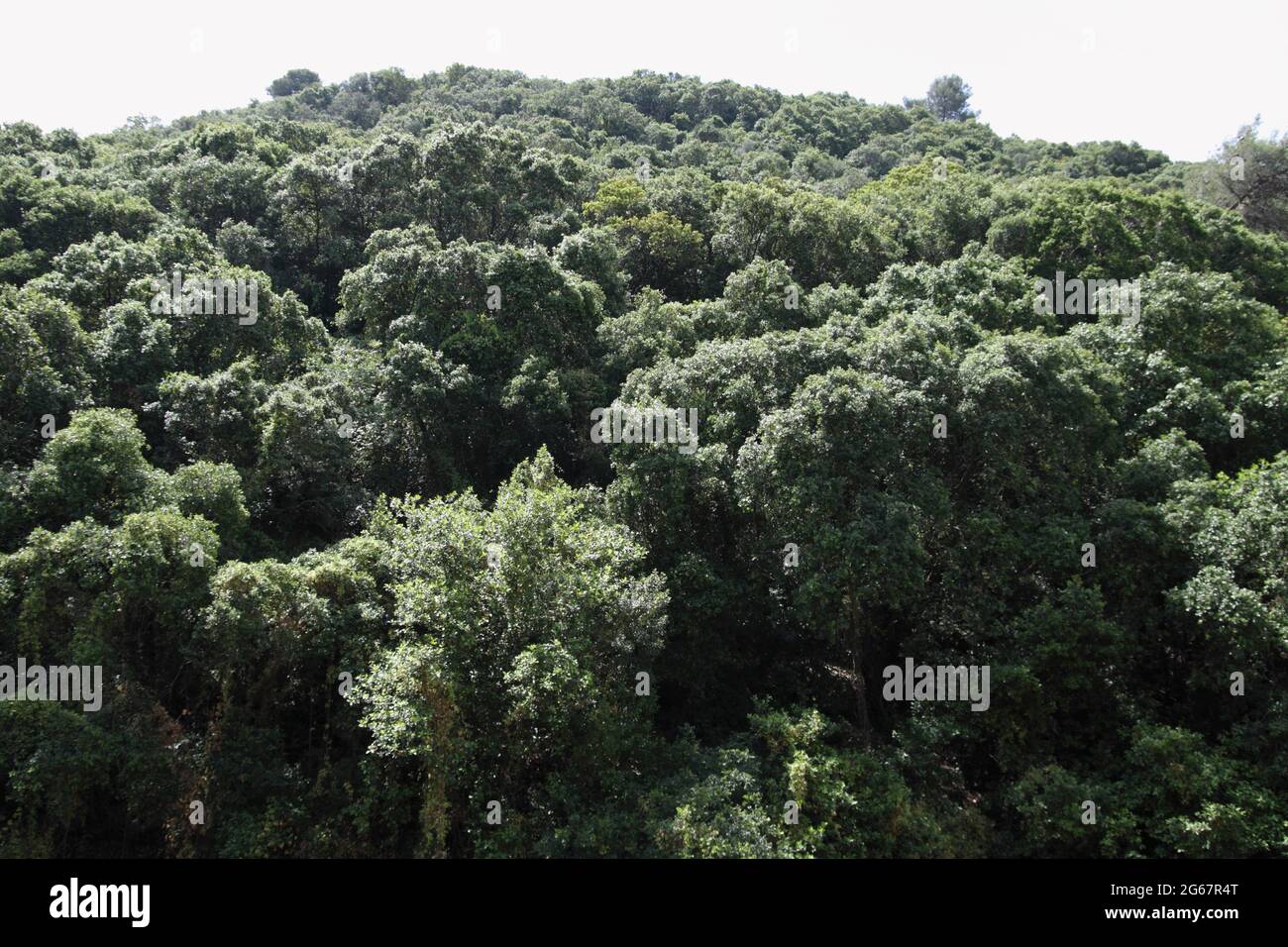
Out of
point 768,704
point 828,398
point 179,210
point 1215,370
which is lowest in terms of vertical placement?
point 768,704

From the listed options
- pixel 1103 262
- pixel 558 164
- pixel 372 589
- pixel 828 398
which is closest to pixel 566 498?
pixel 372 589

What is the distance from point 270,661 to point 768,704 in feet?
31.7

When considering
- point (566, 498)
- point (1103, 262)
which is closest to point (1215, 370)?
point (1103, 262)

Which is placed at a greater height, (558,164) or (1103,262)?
(558,164)

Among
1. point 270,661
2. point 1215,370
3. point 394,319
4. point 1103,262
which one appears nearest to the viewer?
point 270,661

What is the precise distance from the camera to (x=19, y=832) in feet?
40.1

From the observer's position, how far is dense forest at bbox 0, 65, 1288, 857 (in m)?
12.3

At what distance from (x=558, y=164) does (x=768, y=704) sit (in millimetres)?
32089

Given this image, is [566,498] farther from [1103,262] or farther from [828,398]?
[1103,262]

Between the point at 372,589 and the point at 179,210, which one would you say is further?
the point at 179,210

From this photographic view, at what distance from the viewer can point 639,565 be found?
16.5 metres

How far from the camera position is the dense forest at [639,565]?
1230cm

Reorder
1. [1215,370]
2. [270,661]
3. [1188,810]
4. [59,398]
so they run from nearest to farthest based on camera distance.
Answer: [1188,810], [270,661], [59,398], [1215,370]

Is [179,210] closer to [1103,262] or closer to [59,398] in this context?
[59,398]
